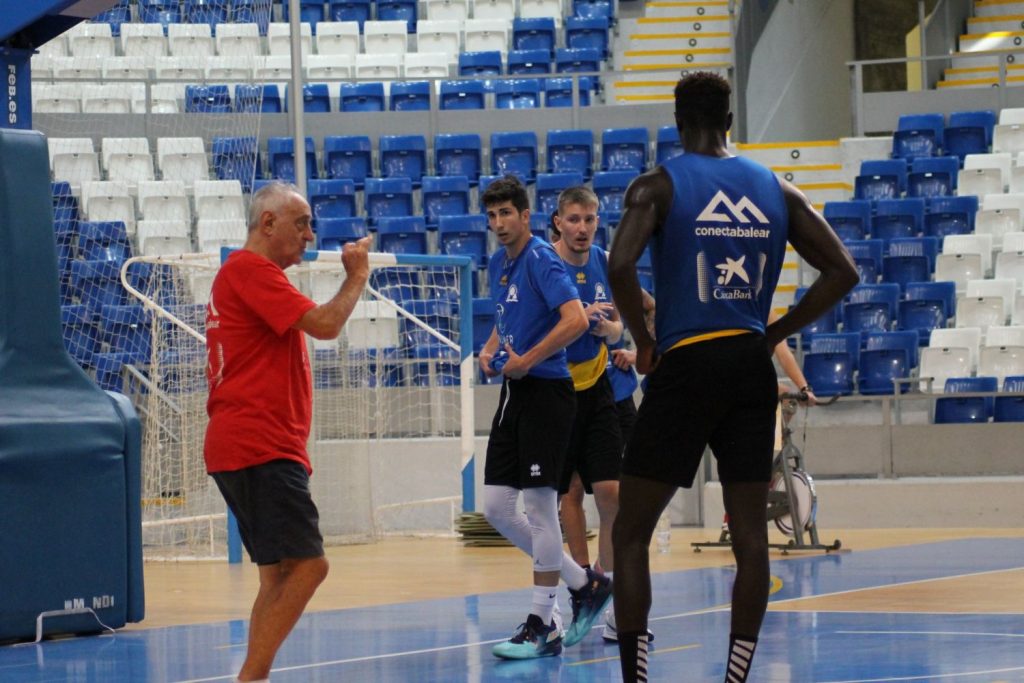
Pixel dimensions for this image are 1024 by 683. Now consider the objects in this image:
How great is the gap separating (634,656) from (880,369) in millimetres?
12541

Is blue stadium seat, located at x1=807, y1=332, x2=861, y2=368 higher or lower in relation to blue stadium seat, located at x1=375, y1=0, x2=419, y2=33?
lower

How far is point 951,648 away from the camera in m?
7.07

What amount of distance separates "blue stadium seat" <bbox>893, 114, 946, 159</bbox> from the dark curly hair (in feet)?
53.5

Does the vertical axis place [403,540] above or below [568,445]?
below

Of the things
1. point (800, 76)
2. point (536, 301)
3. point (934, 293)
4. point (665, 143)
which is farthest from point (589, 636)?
point (800, 76)

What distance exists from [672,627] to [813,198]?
552 inches

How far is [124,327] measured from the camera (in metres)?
17.6

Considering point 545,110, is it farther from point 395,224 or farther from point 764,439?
point 764,439

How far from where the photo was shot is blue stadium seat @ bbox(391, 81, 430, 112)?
22.3 meters

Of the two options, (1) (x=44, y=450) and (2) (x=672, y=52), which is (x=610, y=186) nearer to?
(2) (x=672, y=52)

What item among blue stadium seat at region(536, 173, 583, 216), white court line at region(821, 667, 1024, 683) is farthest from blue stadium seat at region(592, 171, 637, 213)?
white court line at region(821, 667, 1024, 683)

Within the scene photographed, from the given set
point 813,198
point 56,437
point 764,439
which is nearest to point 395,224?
point 813,198

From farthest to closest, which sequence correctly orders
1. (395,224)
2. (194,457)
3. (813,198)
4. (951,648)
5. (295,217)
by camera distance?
(813,198) → (395,224) → (194,457) → (951,648) → (295,217)

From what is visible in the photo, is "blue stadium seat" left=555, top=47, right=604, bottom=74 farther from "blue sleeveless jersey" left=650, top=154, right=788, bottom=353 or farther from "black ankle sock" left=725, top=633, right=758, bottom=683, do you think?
"black ankle sock" left=725, top=633, right=758, bottom=683
